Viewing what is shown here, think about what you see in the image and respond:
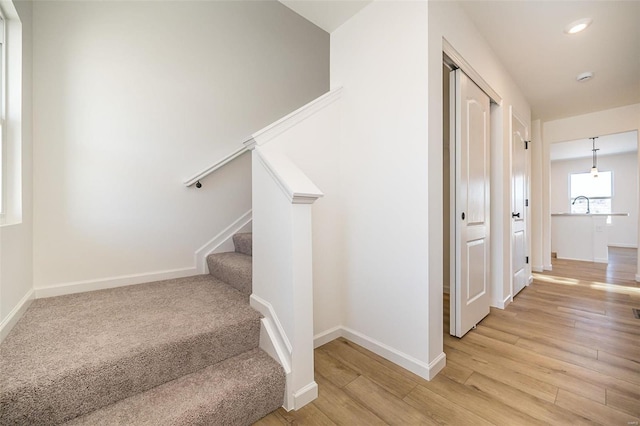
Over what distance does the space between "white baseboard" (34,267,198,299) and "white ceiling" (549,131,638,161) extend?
7.38 meters

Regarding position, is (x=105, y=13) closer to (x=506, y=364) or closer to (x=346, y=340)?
(x=346, y=340)

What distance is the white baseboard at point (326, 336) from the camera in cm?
189

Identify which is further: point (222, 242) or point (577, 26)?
point (222, 242)

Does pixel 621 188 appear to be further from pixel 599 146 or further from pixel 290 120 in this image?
pixel 290 120

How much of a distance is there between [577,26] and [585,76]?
112 cm

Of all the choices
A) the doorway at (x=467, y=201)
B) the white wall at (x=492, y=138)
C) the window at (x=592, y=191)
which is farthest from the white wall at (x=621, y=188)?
the doorway at (x=467, y=201)

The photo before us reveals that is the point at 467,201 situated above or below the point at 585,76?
below

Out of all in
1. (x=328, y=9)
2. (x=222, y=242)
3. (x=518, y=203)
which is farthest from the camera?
(x=518, y=203)

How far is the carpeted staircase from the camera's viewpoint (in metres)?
1.02

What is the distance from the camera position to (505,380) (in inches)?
60.6

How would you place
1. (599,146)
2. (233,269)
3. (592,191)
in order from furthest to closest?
(592,191) < (599,146) < (233,269)

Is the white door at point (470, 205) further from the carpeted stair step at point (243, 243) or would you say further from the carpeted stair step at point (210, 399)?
the carpeted stair step at point (243, 243)

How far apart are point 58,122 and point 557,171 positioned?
443 inches

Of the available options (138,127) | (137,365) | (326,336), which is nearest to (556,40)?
(326,336)
